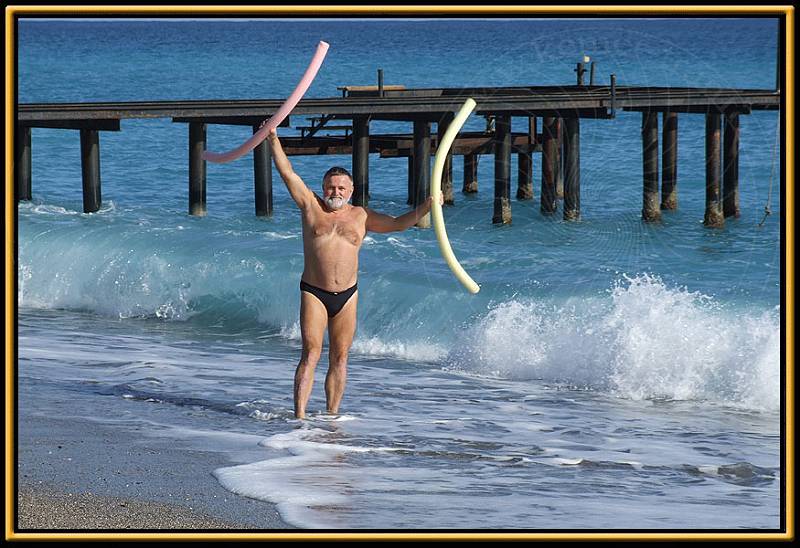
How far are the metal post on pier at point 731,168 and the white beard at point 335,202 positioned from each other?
15.1 m

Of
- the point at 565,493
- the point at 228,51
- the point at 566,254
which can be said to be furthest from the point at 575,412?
the point at 228,51

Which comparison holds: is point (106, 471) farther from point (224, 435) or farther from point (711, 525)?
point (711, 525)

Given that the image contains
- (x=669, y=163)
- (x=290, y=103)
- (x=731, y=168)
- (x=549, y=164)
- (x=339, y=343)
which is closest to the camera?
(x=290, y=103)

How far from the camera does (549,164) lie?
24.4 metres

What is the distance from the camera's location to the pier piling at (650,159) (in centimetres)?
2148

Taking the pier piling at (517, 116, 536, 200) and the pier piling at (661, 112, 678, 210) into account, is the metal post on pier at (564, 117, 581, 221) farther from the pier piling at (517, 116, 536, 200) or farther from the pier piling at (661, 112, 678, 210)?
the pier piling at (517, 116, 536, 200)

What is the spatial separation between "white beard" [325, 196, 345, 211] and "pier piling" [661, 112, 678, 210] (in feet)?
47.4

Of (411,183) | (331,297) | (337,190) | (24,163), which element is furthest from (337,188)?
(411,183)

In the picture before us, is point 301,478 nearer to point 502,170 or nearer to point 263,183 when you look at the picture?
→ point 502,170

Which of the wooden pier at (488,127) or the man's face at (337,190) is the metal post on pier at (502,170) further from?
the man's face at (337,190)

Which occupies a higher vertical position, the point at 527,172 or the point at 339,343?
the point at 527,172

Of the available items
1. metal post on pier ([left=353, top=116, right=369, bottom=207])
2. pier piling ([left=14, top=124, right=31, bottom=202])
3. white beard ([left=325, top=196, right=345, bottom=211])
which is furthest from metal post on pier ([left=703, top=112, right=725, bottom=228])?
white beard ([left=325, top=196, right=345, bottom=211])

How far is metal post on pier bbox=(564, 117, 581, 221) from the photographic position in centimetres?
2095

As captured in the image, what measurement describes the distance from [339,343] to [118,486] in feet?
6.91
